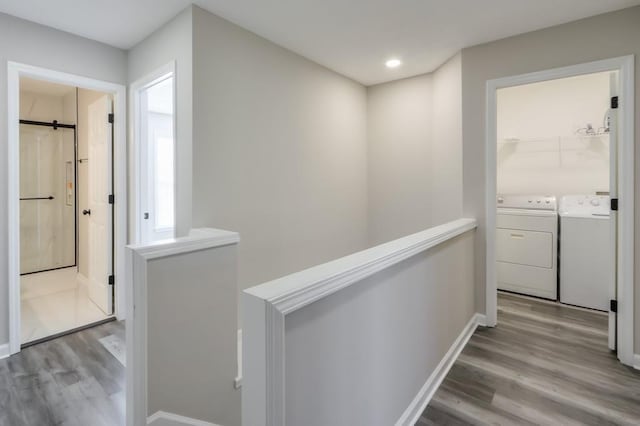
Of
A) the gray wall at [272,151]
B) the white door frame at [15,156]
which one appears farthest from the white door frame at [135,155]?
the gray wall at [272,151]

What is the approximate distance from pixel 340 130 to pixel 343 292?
2722 mm

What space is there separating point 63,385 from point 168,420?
927 millimetres

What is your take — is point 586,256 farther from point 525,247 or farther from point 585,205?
point 585,205

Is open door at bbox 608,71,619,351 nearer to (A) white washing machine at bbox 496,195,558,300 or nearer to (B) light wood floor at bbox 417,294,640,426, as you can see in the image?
(B) light wood floor at bbox 417,294,640,426

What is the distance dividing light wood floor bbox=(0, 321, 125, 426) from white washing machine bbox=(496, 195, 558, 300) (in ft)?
12.6

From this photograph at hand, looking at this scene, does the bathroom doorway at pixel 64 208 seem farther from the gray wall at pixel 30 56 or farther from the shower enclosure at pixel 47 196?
the gray wall at pixel 30 56

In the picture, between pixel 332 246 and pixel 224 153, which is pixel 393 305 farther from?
pixel 332 246

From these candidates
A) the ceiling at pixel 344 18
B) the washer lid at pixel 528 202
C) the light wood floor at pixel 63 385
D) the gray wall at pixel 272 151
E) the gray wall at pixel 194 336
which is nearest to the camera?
the gray wall at pixel 194 336

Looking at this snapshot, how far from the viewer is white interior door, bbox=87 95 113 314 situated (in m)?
3.08

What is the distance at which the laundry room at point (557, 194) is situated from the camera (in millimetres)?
3266

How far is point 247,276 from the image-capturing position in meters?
2.62

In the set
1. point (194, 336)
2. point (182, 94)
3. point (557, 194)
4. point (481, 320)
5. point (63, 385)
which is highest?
point (182, 94)

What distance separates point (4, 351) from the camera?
2389mm

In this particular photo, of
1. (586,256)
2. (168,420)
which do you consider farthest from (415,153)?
(168,420)
